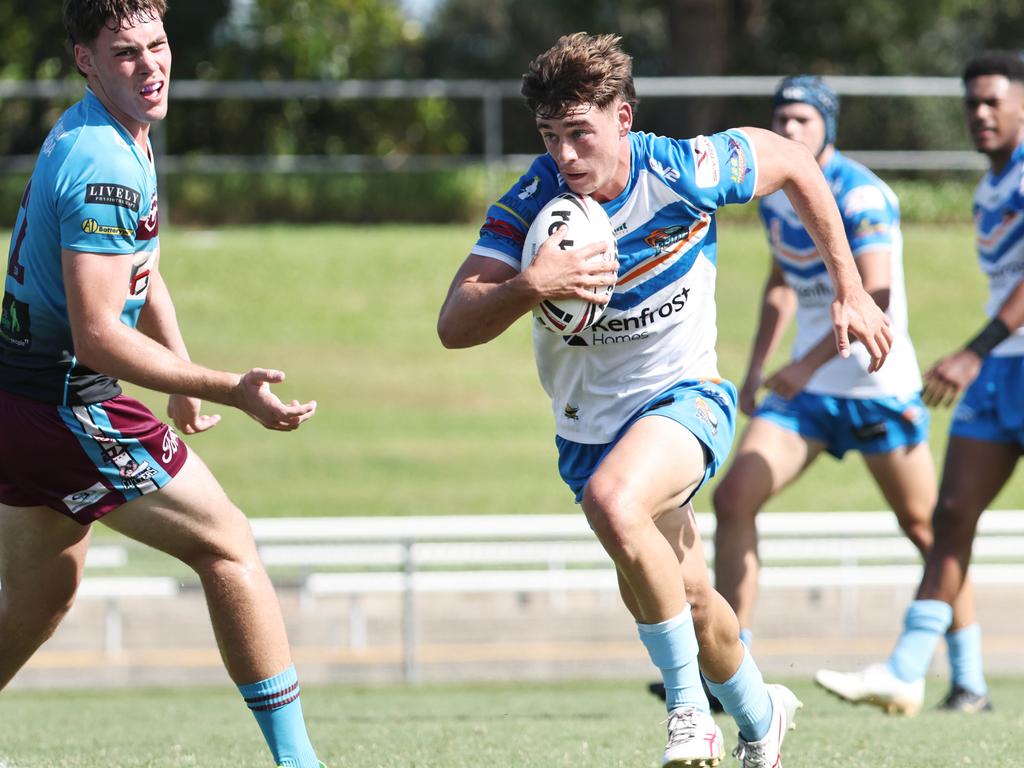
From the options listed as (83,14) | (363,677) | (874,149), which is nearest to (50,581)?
(83,14)

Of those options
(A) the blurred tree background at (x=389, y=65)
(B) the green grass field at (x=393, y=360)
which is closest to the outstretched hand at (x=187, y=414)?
(B) the green grass field at (x=393, y=360)

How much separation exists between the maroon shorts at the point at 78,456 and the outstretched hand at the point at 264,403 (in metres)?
0.49

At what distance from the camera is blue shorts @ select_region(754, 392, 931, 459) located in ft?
22.4

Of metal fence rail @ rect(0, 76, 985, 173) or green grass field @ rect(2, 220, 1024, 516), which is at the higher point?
metal fence rail @ rect(0, 76, 985, 173)

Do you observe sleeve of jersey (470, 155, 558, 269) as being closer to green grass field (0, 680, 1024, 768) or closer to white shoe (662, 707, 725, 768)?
white shoe (662, 707, 725, 768)

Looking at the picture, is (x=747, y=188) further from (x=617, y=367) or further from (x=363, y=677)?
(x=363, y=677)

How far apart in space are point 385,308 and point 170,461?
55.5 feet

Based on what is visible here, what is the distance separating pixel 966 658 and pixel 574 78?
398 cm

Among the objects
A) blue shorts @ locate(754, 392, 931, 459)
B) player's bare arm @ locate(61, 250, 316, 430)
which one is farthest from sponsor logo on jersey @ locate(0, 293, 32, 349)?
blue shorts @ locate(754, 392, 931, 459)

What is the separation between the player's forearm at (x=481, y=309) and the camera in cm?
421

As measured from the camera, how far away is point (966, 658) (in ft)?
23.0

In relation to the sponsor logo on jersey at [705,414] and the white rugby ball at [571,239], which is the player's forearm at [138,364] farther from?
the sponsor logo on jersey at [705,414]

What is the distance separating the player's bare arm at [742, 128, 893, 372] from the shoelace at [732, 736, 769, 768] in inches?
47.9

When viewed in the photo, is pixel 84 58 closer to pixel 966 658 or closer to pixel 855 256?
pixel 855 256
